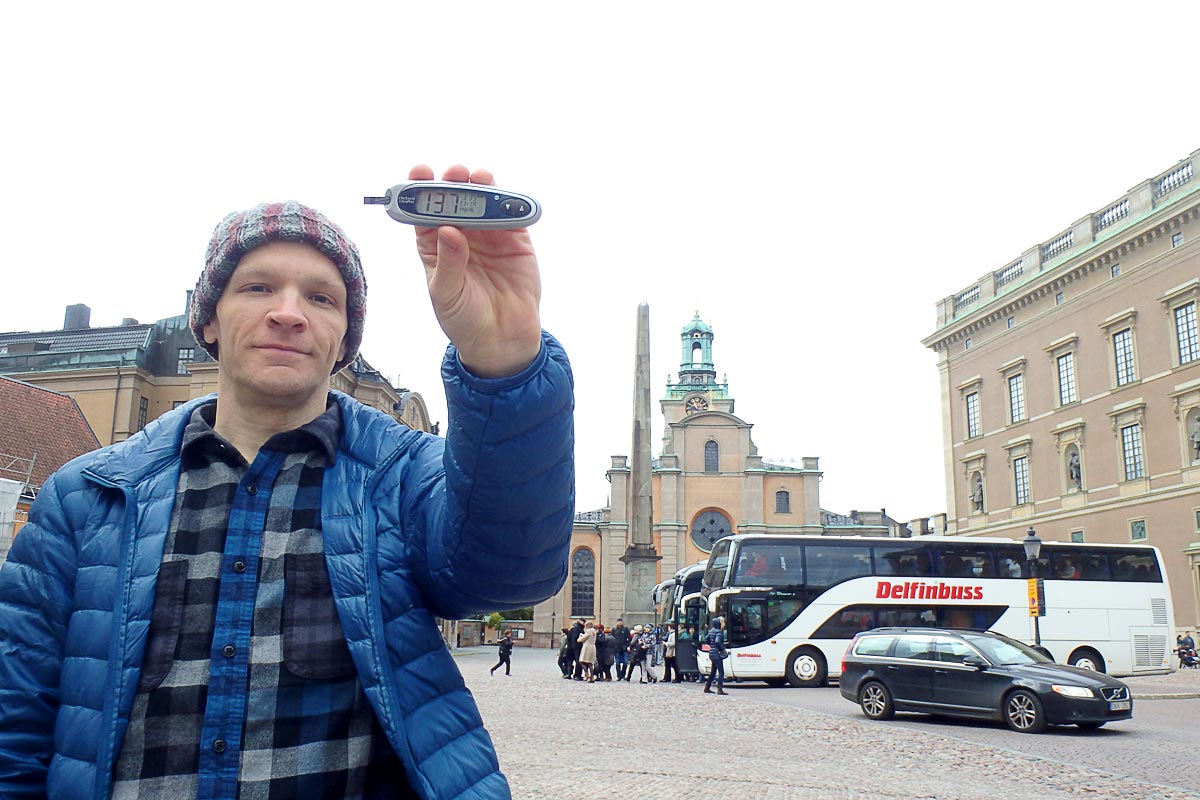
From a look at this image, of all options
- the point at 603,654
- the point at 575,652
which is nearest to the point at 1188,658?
the point at 603,654

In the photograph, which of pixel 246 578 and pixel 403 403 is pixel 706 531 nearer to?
pixel 403 403

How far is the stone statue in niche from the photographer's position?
5084 centimetres

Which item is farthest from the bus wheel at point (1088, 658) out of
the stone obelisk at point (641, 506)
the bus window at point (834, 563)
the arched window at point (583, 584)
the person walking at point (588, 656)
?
the arched window at point (583, 584)

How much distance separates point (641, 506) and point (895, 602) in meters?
11.4

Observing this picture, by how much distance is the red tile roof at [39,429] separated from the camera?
33.3 meters

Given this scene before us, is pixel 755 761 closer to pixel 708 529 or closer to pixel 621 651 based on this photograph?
pixel 621 651

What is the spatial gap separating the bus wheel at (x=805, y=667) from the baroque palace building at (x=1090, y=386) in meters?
17.5

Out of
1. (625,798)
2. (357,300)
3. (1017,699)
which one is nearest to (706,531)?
(1017,699)

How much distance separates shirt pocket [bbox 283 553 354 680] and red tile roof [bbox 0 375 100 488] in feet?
110

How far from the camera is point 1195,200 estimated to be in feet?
119

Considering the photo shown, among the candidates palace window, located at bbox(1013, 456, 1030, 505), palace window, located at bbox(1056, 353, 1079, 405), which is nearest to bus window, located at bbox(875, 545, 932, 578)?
palace window, located at bbox(1056, 353, 1079, 405)

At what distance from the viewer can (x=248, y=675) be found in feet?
6.21

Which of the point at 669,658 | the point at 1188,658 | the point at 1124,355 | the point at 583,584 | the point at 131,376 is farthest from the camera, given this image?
the point at 583,584

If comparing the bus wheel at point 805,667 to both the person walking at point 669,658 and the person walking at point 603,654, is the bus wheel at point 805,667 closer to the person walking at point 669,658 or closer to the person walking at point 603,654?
the person walking at point 669,658
